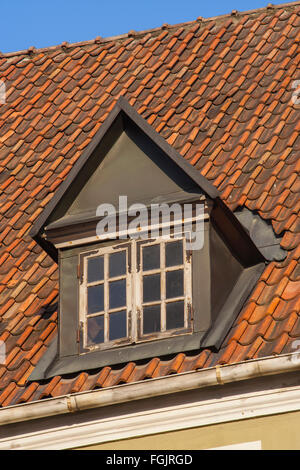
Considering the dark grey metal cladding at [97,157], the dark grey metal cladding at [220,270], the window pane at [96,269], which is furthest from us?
the dark grey metal cladding at [97,157]

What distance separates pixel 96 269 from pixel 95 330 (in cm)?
60

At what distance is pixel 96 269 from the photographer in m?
12.3

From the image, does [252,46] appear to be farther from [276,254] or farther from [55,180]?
[276,254]

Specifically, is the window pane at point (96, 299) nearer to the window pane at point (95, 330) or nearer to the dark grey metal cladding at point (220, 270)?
the window pane at point (95, 330)

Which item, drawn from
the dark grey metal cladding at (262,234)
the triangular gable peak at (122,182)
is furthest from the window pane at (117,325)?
the dark grey metal cladding at (262,234)

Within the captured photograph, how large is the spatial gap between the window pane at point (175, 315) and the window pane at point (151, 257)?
1.38ft

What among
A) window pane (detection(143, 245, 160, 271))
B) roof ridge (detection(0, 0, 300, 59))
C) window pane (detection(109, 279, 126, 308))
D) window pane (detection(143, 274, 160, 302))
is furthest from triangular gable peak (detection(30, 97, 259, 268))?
roof ridge (detection(0, 0, 300, 59))

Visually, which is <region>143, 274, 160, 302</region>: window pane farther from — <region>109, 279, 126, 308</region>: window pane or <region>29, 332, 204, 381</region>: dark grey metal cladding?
<region>29, 332, 204, 381</region>: dark grey metal cladding

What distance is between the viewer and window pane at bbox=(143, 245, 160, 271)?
1203cm

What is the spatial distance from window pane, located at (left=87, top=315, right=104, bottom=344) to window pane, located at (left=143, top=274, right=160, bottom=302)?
0.46 metres

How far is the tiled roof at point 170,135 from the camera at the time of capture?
464 inches

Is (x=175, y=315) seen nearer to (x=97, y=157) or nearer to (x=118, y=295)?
(x=118, y=295)

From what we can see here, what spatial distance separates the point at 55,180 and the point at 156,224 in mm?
2936
